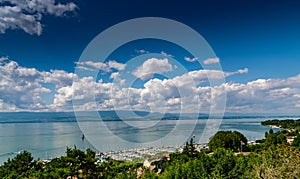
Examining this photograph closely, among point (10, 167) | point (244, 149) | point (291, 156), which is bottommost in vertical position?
point (244, 149)

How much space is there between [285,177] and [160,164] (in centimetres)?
1784

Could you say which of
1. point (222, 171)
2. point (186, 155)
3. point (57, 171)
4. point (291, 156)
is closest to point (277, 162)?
point (291, 156)

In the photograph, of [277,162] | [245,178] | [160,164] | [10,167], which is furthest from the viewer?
[160,164]

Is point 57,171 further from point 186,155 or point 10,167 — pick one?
point 186,155

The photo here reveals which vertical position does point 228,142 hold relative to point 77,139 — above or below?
above

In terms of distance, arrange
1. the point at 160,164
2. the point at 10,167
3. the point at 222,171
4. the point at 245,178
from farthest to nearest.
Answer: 1. the point at 160,164
2. the point at 10,167
3. the point at 222,171
4. the point at 245,178

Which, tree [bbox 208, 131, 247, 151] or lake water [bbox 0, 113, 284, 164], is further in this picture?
lake water [bbox 0, 113, 284, 164]

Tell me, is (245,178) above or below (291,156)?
below

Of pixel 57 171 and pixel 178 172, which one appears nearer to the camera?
pixel 57 171

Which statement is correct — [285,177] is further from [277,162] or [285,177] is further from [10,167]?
[10,167]

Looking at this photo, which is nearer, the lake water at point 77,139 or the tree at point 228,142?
the tree at point 228,142

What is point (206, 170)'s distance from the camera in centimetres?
1383

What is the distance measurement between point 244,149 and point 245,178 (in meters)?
24.2

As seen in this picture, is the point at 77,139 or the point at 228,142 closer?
the point at 228,142
